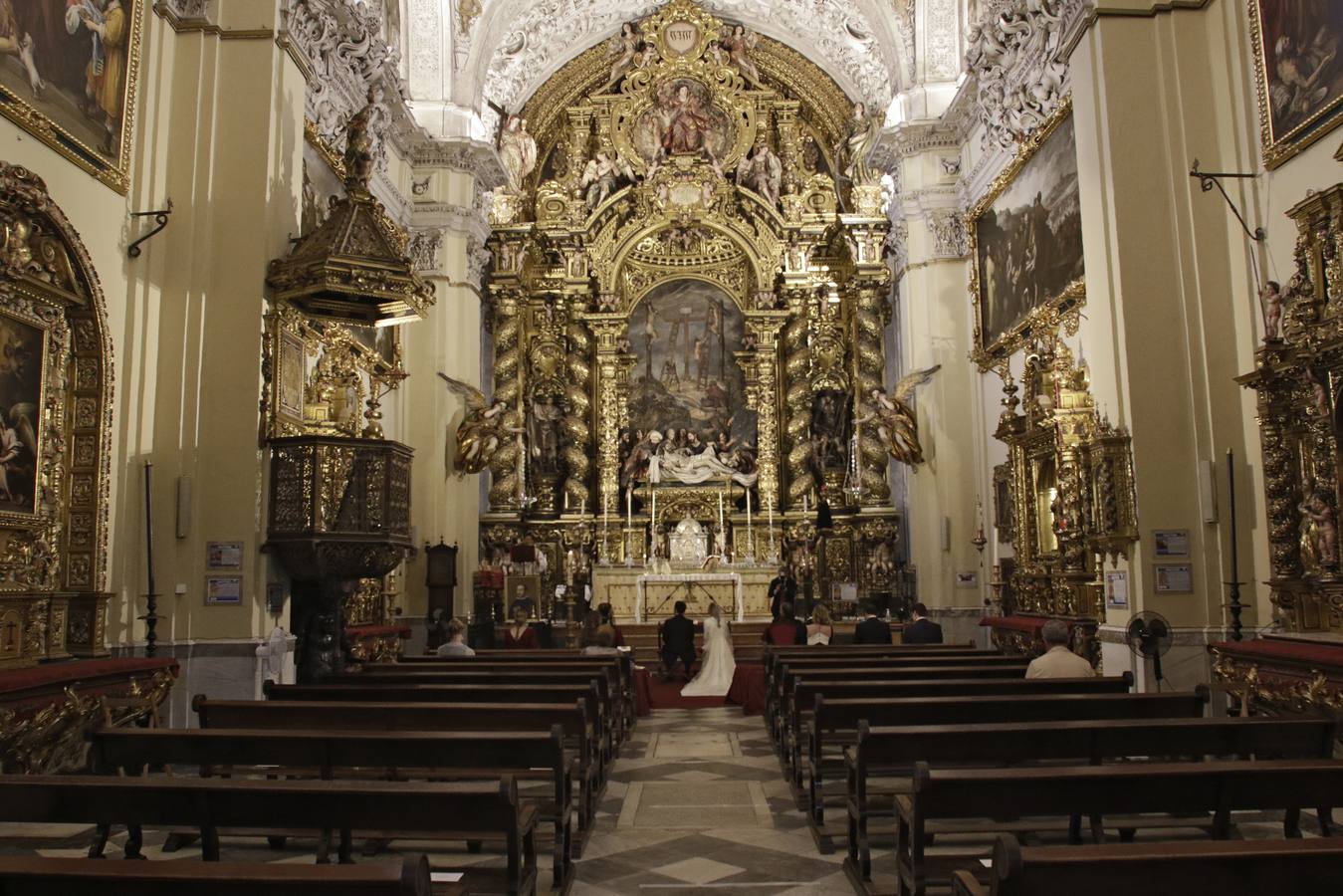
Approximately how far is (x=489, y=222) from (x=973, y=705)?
15.9m

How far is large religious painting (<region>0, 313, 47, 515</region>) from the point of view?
8.02 meters

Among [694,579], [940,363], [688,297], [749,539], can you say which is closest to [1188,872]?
[940,363]

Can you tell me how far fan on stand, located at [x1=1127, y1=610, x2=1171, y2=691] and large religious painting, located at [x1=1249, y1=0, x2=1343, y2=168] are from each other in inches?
161

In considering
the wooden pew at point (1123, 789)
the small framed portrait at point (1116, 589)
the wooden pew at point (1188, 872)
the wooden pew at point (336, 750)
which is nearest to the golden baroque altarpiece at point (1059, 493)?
the small framed portrait at point (1116, 589)

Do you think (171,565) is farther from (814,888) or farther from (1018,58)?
(1018,58)

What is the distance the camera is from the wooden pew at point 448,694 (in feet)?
24.4

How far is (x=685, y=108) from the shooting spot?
22359mm

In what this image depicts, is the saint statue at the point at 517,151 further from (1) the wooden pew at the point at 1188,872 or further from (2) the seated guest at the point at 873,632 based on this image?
(1) the wooden pew at the point at 1188,872

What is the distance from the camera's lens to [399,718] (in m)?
6.41

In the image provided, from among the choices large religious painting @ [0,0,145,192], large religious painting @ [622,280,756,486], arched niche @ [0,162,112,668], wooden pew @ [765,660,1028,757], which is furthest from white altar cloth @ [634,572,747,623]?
large religious painting @ [0,0,145,192]

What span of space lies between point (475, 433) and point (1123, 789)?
14.1 metres

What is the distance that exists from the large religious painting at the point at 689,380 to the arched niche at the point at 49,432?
12.9m

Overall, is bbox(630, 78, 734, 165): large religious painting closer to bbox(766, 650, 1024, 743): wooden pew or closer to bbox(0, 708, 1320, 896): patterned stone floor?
bbox(766, 650, 1024, 743): wooden pew

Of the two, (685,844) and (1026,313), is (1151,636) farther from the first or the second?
(1026,313)
